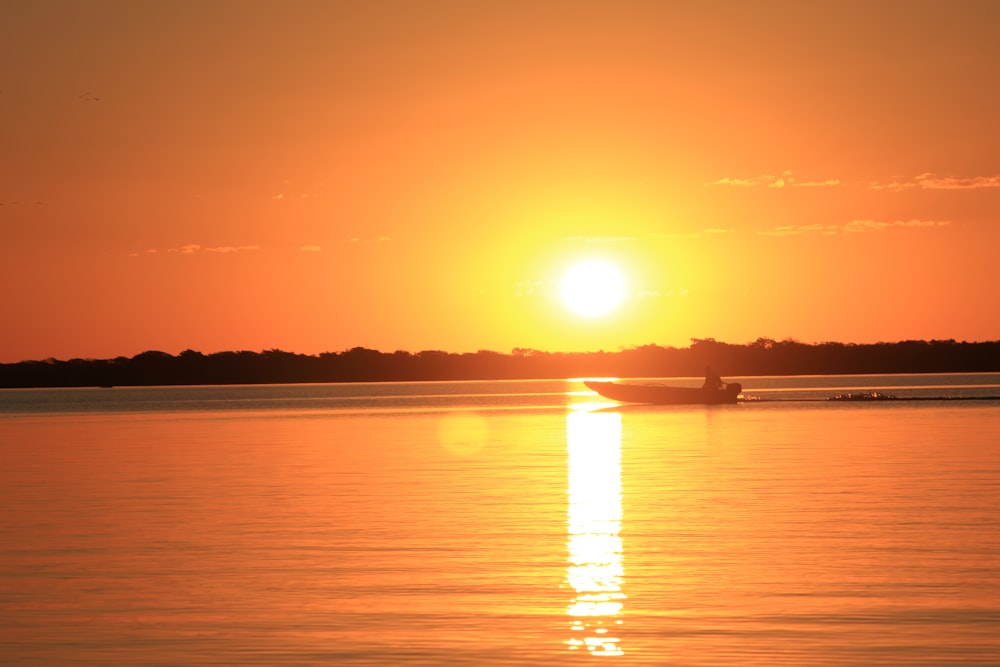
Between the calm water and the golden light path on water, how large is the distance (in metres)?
0.09

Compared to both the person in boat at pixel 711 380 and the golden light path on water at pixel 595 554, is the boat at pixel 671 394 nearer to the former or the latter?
the person in boat at pixel 711 380

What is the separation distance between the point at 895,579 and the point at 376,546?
11.0 m

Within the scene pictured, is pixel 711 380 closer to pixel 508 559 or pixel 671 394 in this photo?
pixel 671 394

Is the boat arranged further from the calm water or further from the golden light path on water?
the golden light path on water

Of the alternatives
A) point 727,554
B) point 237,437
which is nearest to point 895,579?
point 727,554

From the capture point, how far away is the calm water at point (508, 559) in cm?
1909

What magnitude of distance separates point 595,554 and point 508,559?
1.90 meters

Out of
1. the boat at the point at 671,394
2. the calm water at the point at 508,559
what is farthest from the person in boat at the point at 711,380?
the calm water at the point at 508,559

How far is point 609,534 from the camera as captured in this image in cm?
3081

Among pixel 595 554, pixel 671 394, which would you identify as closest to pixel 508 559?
pixel 595 554

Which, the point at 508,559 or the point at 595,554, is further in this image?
the point at 595,554

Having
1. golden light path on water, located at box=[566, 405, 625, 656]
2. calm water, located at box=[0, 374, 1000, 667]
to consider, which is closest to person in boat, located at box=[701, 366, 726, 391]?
calm water, located at box=[0, 374, 1000, 667]

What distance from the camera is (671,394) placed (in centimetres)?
13362

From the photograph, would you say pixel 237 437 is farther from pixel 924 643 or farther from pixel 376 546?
pixel 924 643
